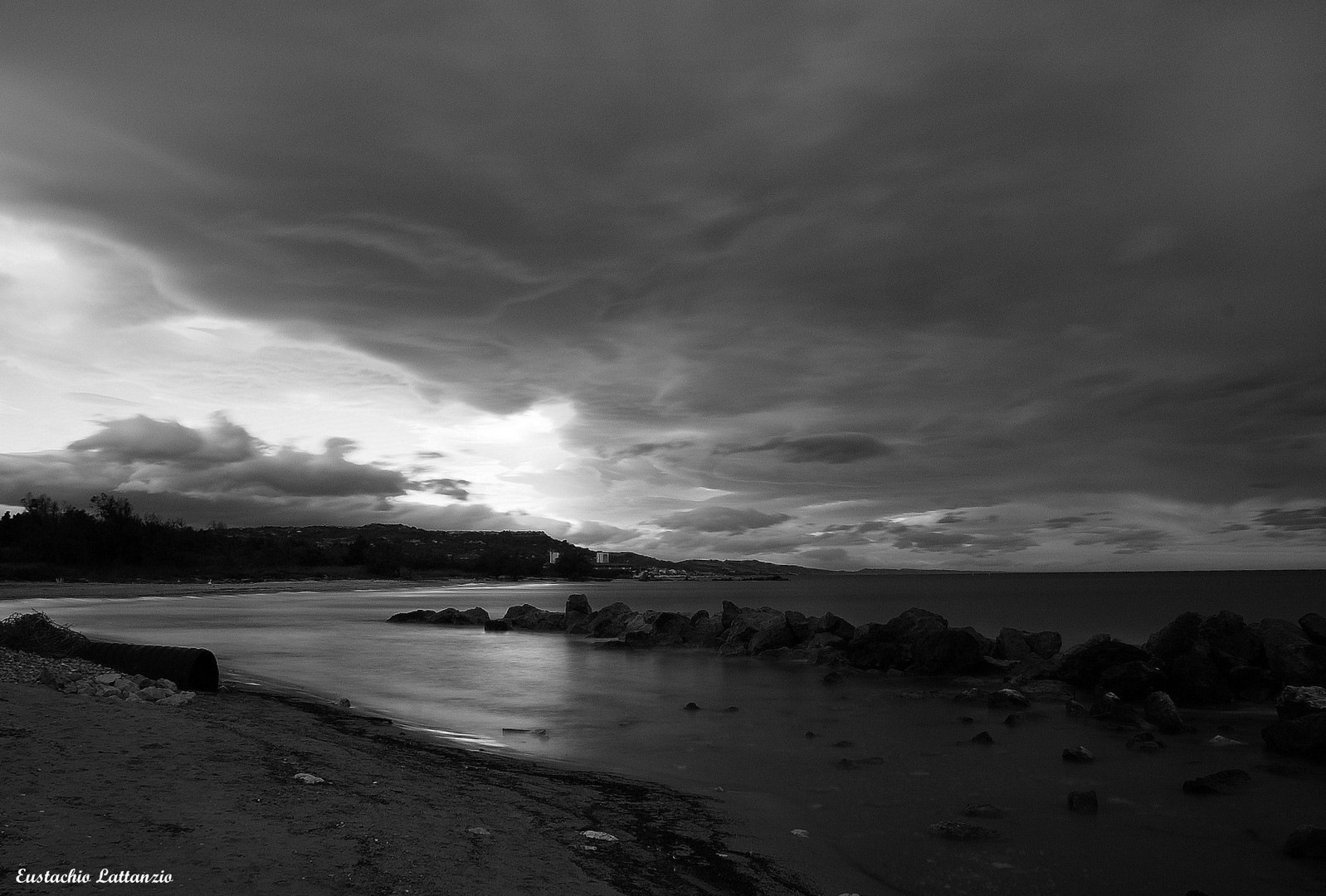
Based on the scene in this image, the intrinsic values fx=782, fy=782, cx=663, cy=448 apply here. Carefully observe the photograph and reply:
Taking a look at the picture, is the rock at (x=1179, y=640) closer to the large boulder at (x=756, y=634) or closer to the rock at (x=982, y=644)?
the rock at (x=982, y=644)

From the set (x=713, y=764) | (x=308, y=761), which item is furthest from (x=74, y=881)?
(x=713, y=764)

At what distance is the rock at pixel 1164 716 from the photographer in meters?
15.0

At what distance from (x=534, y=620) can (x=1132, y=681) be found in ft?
111

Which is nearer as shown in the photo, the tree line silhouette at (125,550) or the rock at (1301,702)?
the rock at (1301,702)

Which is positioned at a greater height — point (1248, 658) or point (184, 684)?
point (1248, 658)

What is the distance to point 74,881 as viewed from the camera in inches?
182

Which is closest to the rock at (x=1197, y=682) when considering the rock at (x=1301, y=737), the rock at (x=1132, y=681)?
the rock at (x=1132, y=681)

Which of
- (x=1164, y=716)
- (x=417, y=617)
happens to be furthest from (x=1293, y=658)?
(x=417, y=617)

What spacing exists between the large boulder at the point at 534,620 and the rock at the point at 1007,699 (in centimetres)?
2973

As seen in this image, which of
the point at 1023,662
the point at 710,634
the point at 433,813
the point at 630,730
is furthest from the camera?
the point at 710,634

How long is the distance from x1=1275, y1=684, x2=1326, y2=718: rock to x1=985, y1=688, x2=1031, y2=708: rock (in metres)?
4.63

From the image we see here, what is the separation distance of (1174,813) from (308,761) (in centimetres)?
1073

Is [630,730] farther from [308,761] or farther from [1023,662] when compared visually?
[1023,662]

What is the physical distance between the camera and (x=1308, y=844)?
834 cm
